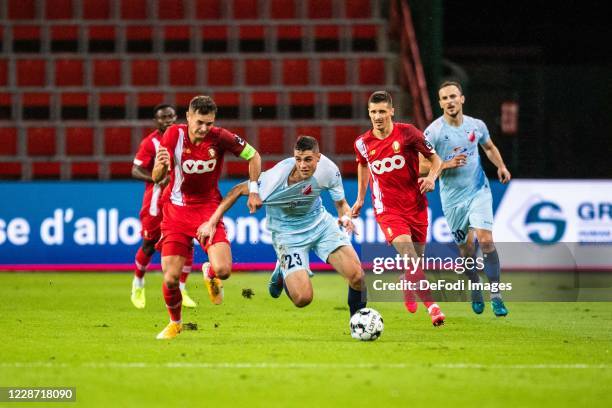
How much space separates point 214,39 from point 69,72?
7.92 feet

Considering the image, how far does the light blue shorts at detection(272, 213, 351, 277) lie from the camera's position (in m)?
10.3

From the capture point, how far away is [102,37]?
20500mm

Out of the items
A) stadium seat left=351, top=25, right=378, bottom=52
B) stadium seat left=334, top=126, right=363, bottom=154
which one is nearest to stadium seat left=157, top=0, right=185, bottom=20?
stadium seat left=351, top=25, right=378, bottom=52

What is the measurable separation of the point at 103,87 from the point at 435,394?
13.9 meters

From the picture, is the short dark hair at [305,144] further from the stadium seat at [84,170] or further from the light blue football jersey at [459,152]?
the stadium seat at [84,170]

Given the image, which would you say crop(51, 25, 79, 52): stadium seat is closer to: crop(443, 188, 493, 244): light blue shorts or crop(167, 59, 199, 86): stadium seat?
crop(167, 59, 199, 86): stadium seat

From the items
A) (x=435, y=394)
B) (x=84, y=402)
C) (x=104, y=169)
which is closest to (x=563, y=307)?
(x=435, y=394)

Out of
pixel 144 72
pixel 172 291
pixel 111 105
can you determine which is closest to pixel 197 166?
pixel 172 291

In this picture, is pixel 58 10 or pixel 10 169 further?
pixel 58 10

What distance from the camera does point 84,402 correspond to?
267 inches

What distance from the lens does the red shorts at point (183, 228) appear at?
32.8 feet

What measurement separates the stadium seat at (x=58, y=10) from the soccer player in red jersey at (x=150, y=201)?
8558mm

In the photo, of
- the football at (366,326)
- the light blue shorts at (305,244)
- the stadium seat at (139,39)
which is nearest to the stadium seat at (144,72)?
the stadium seat at (139,39)

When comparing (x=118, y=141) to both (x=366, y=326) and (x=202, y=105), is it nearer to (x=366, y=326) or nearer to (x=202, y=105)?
(x=202, y=105)
